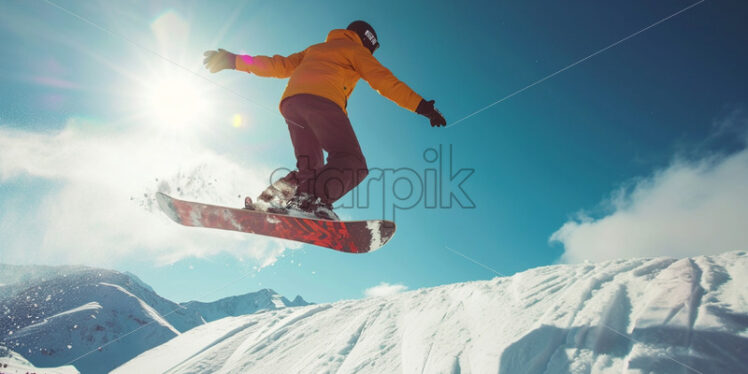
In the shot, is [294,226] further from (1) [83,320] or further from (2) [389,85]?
(1) [83,320]

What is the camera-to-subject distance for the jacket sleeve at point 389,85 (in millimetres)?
3045

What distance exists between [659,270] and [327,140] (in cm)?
487

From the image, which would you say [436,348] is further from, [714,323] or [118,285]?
[118,285]

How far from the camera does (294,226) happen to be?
336 cm

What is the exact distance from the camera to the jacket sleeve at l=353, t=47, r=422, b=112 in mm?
3045

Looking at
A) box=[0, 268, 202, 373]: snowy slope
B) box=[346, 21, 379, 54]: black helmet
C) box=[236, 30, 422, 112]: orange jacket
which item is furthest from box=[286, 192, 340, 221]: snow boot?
box=[0, 268, 202, 373]: snowy slope

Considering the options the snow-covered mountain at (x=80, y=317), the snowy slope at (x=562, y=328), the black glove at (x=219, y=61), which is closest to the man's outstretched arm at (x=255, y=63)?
the black glove at (x=219, y=61)

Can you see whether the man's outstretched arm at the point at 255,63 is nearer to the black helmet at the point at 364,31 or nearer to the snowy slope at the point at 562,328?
the black helmet at the point at 364,31

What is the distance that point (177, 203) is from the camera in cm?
395

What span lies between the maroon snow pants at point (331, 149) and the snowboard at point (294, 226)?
37 centimetres

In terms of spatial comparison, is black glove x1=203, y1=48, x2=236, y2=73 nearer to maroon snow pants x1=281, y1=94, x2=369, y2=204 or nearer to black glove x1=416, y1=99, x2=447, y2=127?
maroon snow pants x1=281, y1=94, x2=369, y2=204

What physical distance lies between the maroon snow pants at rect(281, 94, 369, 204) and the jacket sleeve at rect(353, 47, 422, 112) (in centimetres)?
46

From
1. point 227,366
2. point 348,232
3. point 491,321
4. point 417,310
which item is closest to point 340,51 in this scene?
point 348,232

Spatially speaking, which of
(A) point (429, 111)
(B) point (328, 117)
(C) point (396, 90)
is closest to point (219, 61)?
(B) point (328, 117)
